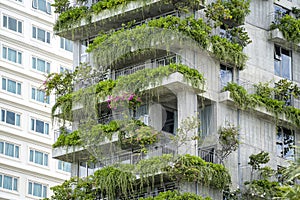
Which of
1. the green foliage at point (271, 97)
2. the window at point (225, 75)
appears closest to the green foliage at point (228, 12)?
the window at point (225, 75)

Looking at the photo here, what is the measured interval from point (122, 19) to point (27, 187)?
23147mm

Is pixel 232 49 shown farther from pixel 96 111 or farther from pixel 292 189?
pixel 292 189

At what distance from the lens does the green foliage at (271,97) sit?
51656 mm

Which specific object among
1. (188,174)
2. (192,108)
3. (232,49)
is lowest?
(188,174)

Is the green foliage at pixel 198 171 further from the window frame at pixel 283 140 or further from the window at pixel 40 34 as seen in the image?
the window at pixel 40 34

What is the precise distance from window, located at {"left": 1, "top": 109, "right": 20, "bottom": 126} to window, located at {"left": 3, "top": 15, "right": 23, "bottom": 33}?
225 inches

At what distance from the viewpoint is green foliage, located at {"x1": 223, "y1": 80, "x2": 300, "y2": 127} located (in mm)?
51656

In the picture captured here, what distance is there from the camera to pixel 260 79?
180ft

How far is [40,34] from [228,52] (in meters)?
27.8

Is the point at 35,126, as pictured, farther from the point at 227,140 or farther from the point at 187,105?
the point at 227,140

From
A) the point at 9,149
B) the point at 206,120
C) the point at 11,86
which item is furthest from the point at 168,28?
the point at 11,86

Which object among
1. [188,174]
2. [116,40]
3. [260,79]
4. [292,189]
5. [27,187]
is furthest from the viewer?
[27,187]

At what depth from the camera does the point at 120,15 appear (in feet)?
174

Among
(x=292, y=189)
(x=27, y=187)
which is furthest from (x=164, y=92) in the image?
(x=27, y=187)
